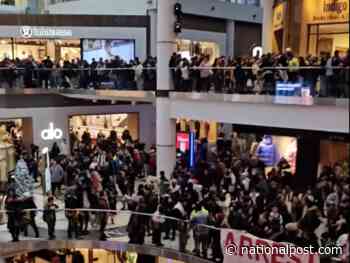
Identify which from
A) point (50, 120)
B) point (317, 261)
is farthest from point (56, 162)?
point (317, 261)

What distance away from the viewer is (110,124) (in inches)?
1000

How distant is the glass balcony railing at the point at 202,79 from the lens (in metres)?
11.9

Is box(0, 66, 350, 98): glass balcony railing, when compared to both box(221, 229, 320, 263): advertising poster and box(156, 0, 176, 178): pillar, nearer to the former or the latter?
box(156, 0, 176, 178): pillar

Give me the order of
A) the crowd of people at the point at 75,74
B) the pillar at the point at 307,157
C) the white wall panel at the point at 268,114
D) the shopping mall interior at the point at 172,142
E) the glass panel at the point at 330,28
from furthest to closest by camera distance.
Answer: the crowd of people at the point at 75,74
the pillar at the point at 307,157
the glass panel at the point at 330,28
the white wall panel at the point at 268,114
the shopping mall interior at the point at 172,142

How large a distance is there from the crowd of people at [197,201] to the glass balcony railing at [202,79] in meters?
2.00

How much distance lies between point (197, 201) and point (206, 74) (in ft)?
12.5

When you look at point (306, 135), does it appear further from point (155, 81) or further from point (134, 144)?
point (134, 144)

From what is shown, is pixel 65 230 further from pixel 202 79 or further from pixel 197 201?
pixel 202 79

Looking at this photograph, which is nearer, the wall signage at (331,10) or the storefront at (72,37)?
the wall signage at (331,10)

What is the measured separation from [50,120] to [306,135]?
11474 millimetres

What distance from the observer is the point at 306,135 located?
16.8 m

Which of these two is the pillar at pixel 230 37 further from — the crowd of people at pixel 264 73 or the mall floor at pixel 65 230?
the mall floor at pixel 65 230

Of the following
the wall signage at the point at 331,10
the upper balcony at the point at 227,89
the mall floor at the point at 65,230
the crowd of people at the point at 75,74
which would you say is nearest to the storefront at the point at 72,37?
the crowd of people at the point at 75,74

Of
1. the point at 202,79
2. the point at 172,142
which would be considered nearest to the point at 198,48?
the point at 172,142
